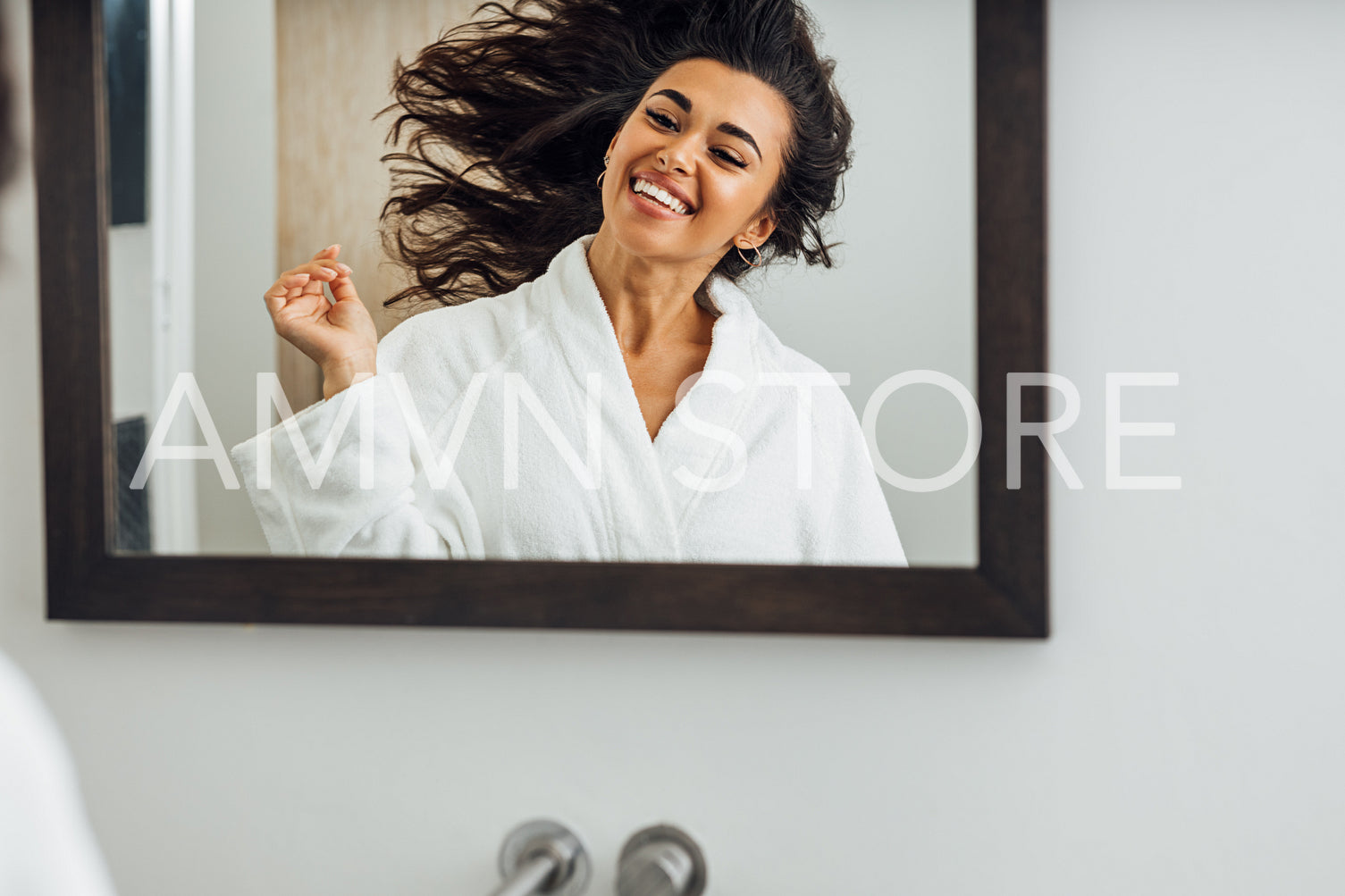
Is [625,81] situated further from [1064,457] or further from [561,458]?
[1064,457]

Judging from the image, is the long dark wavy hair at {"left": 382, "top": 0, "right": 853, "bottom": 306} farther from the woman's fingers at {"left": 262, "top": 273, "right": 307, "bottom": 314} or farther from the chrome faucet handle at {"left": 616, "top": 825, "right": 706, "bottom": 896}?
the chrome faucet handle at {"left": 616, "top": 825, "right": 706, "bottom": 896}

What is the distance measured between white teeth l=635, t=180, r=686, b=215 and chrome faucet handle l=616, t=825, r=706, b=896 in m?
0.50

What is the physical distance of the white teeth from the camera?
2.32 ft

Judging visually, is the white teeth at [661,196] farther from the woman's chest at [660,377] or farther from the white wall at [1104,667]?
the white wall at [1104,667]

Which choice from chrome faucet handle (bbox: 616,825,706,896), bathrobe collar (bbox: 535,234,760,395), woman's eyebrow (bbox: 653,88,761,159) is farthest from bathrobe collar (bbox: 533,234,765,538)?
chrome faucet handle (bbox: 616,825,706,896)

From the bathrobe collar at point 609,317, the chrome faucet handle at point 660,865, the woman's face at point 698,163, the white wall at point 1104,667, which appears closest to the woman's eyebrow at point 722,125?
the woman's face at point 698,163

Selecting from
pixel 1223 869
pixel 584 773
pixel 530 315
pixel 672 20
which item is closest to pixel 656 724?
pixel 584 773

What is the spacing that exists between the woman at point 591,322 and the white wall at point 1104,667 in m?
0.11

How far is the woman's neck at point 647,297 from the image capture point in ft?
2.36

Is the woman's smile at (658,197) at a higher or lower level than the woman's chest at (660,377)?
higher

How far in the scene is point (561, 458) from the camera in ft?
2.34

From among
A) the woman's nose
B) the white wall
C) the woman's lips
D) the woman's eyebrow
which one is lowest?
the white wall

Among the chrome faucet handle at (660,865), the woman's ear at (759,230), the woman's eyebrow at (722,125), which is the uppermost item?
the woman's eyebrow at (722,125)

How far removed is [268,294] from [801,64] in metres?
0.47
